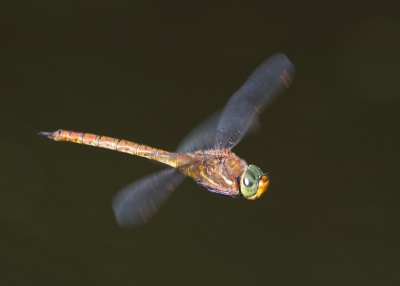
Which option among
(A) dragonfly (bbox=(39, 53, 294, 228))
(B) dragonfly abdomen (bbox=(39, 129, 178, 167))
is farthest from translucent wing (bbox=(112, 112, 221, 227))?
(B) dragonfly abdomen (bbox=(39, 129, 178, 167))

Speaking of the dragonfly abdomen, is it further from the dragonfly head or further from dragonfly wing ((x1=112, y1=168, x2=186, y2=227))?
the dragonfly head

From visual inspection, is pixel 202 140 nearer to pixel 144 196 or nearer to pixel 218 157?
pixel 218 157

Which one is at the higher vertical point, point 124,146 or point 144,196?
point 124,146

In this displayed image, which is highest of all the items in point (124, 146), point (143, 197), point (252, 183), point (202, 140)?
point (124, 146)

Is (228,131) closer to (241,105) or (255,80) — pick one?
(241,105)

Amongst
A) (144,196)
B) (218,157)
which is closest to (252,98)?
(218,157)

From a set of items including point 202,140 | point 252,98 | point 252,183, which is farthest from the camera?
point 202,140
